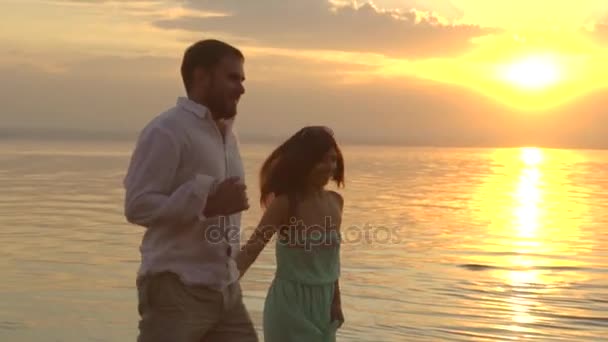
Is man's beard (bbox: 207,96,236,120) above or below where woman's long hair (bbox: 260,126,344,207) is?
above

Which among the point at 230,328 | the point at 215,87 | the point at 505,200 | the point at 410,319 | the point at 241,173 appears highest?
the point at 215,87

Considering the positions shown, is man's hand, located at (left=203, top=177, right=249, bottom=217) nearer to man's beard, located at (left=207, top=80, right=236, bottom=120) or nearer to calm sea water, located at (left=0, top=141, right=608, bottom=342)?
man's beard, located at (left=207, top=80, right=236, bottom=120)

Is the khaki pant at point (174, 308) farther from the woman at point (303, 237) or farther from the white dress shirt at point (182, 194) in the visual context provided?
the woman at point (303, 237)

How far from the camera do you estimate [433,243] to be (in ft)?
58.4

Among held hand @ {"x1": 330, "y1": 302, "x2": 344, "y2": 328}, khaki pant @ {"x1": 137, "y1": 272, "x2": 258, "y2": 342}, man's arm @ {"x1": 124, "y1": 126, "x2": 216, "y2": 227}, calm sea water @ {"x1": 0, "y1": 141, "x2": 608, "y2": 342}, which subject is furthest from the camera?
calm sea water @ {"x1": 0, "y1": 141, "x2": 608, "y2": 342}

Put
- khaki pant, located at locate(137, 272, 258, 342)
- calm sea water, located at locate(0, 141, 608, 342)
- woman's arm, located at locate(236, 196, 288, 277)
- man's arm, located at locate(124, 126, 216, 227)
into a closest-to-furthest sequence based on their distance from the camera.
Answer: man's arm, located at locate(124, 126, 216, 227) < khaki pant, located at locate(137, 272, 258, 342) < woman's arm, located at locate(236, 196, 288, 277) < calm sea water, located at locate(0, 141, 608, 342)

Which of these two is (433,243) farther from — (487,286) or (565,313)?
(565,313)

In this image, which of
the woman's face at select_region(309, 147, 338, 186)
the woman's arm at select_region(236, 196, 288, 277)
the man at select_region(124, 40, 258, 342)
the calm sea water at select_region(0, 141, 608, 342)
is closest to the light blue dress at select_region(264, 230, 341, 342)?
the woman's arm at select_region(236, 196, 288, 277)

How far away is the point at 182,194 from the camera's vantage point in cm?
370

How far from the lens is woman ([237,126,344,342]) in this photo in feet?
16.1

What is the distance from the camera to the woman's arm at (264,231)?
469 cm

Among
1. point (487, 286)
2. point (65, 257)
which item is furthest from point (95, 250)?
point (487, 286)

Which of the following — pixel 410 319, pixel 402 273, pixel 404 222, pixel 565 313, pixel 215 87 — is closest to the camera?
pixel 215 87

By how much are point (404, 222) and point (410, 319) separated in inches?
453
